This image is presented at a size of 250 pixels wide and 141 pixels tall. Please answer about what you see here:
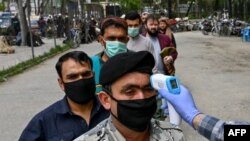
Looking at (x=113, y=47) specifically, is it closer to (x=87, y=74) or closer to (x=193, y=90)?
(x=87, y=74)

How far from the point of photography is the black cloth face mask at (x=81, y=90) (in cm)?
322

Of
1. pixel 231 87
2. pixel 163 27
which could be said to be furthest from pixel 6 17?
pixel 163 27

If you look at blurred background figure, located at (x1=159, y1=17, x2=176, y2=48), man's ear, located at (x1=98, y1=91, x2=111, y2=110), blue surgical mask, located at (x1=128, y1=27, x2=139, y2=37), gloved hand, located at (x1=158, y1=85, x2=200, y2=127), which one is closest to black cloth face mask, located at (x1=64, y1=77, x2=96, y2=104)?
man's ear, located at (x1=98, y1=91, x2=111, y2=110)

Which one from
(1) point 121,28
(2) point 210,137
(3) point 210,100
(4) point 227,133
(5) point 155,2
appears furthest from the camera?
(5) point 155,2

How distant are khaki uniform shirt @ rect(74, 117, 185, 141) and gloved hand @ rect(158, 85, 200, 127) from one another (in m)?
0.13

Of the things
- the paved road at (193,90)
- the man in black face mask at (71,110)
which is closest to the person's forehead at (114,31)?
the man in black face mask at (71,110)

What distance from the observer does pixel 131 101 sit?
2.13 meters

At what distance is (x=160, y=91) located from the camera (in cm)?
195

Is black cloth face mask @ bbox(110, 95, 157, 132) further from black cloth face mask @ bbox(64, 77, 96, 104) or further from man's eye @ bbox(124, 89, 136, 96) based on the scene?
black cloth face mask @ bbox(64, 77, 96, 104)

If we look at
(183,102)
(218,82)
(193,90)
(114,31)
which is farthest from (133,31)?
(218,82)

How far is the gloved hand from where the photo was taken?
1.97 m

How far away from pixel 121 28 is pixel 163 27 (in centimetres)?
373

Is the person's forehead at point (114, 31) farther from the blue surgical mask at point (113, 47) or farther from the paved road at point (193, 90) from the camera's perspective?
the paved road at point (193, 90)

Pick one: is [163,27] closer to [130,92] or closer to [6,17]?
[130,92]
